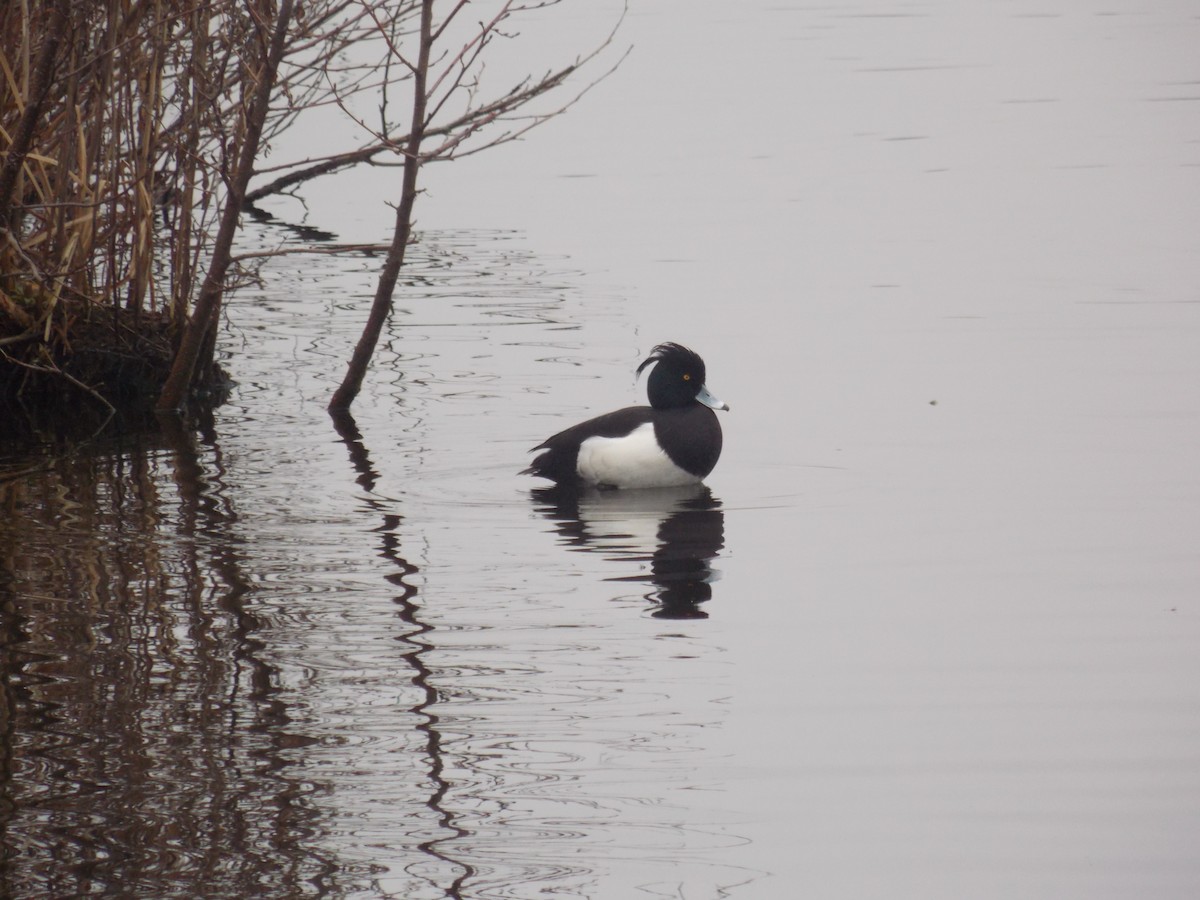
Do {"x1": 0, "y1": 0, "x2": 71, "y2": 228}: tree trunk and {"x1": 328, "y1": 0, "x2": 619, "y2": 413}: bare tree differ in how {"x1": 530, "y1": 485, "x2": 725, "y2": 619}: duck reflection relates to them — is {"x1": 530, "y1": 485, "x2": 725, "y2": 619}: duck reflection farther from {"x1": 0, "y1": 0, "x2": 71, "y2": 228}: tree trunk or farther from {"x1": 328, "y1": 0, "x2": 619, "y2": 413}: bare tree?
{"x1": 0, "y1": 0, "x2": 71, "y2": 228}: tree trunk

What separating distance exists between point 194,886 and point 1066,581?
3871 millimetres

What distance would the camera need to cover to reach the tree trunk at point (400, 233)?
30.2ft

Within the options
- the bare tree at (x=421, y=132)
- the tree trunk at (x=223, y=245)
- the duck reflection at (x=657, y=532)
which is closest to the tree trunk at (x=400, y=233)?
the bare tree at (x=421, y=132)

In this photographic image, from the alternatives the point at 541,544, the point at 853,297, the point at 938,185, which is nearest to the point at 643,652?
the point at 541,544

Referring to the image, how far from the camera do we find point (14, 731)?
535 cm

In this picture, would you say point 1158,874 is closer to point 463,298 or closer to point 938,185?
point 463,298

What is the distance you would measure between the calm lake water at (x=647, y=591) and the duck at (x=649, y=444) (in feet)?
0.61

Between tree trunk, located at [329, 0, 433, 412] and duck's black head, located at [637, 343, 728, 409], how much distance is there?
1.36m

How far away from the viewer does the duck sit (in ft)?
28.7

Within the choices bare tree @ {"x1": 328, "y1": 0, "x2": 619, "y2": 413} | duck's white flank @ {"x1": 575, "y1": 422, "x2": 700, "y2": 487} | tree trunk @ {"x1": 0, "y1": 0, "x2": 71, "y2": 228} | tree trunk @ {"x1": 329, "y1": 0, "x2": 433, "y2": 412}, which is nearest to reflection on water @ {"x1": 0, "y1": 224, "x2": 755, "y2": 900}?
duck's white flank @ {"x1": 575, "y1": 422, "x2": 700, "y2": 487}

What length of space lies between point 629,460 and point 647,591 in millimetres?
1865

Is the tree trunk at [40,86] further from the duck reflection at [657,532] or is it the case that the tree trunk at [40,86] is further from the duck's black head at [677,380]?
the duck's black head at [677,380]

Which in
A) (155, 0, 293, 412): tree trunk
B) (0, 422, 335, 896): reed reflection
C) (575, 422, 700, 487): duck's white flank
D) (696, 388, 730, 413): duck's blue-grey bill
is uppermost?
(155, 0, 293, 412): tree trunk

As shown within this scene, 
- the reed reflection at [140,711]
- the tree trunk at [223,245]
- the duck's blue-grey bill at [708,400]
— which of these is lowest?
the reed reflection at [140,711]
